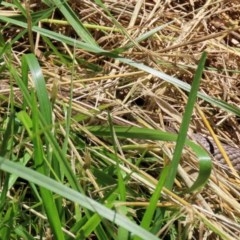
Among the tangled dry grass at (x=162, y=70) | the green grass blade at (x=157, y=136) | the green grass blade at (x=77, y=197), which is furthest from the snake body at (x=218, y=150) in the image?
the green grass blade at (x=77, y=197)

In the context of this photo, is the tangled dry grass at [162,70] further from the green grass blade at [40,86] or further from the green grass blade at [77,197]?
the green grass blade at [77,197]

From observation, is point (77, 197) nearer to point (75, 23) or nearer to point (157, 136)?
point (157, 136)

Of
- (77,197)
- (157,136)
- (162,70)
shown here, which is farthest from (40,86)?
(162,70)

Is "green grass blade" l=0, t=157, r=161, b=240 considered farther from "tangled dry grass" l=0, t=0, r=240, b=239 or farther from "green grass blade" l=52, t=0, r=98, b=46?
"green grass blade" l=52, t=0, r=98, b=46

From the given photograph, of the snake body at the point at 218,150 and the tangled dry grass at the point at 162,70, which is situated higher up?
the tangled dry grass at the point at 162,70

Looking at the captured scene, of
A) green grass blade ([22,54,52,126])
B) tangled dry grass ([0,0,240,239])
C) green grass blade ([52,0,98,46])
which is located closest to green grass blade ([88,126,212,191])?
tangled dry grass ([0,0,240,239])

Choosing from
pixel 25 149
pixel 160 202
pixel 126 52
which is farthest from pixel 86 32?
pixel 160 202
